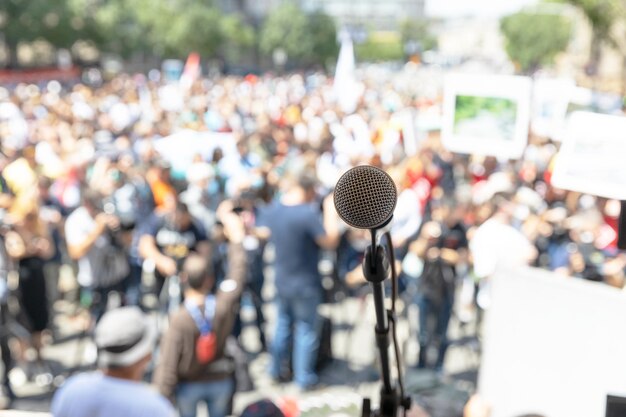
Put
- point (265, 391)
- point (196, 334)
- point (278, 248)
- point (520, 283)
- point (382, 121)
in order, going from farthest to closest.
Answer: point (382, 121) < point (265, 391) < point (278, 248) < point (196, 334) < point (520, 283)

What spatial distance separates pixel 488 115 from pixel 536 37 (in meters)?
86.3

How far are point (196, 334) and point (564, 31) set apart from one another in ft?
289

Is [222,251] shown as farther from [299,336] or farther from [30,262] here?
[30,262]

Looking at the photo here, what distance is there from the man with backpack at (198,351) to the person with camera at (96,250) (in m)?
2.19

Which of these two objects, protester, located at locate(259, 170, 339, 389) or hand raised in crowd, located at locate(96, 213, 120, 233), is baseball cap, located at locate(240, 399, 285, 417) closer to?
protester, located at locate(259, 170, 339, 389)

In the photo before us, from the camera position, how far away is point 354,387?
627 cm

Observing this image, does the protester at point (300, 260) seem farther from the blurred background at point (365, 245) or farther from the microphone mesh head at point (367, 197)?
the microphone mesh head at point (367, 197)

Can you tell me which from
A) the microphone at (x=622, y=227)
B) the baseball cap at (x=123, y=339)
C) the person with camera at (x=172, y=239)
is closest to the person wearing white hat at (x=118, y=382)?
the baseball cap at (x=123, y=339)

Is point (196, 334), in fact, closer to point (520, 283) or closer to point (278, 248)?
point (278, 248)

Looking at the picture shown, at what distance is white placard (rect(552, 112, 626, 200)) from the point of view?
275 centimetres

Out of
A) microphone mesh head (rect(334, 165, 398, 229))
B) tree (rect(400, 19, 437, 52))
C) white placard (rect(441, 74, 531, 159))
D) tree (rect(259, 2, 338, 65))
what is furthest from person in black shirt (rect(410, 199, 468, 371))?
tree (rect(400, 19, 437, 52))

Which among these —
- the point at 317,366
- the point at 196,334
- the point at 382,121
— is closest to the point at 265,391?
the point at 317,366

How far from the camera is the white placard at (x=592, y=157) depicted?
9.04 ft

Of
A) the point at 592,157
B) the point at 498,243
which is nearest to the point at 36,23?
the point at 498,243
